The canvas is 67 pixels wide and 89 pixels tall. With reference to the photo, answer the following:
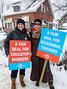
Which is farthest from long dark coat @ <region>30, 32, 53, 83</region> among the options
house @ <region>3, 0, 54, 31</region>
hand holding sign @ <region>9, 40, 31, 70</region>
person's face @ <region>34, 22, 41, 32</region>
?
house @ <region>3, 0, 54, 31</region>

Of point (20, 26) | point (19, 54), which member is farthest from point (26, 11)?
point (19, 54)

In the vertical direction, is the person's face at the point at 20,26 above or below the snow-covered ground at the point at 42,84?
above

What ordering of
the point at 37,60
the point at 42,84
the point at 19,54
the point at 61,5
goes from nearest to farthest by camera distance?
the point at 19,54
the point at 37,60
the point at 42,84
the point at 61,5

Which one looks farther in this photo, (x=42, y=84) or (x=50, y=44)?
(x=42, y=84)

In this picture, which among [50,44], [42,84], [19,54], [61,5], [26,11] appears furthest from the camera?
[26,11]

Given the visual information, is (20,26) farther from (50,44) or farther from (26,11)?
(26,11)

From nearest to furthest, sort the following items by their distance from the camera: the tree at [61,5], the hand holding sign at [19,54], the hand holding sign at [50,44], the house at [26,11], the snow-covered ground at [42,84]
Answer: the hand holding sign at [50,44] < the hand holding sign at [19,54] < the snow-covered ground at [42,84] < the tree at [61,5] < the house at [26,11]

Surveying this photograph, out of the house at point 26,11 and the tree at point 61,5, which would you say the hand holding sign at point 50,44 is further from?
the house at point 26,11

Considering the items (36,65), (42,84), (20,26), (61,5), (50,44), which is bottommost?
(42,84)

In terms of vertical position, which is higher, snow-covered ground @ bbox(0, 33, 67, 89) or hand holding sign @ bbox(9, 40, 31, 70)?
hand holding sign @ bbox(9, 40, 31, 70)

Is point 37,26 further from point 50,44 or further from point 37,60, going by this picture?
point 37,60

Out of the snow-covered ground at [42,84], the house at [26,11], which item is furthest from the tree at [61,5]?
the snow-covered ground at [42,84]

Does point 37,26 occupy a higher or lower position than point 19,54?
higher

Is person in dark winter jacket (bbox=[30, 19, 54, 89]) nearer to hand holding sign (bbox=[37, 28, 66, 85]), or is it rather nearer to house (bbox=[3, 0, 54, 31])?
hand holding sign (bbox=[37, 28, 66, 85])
